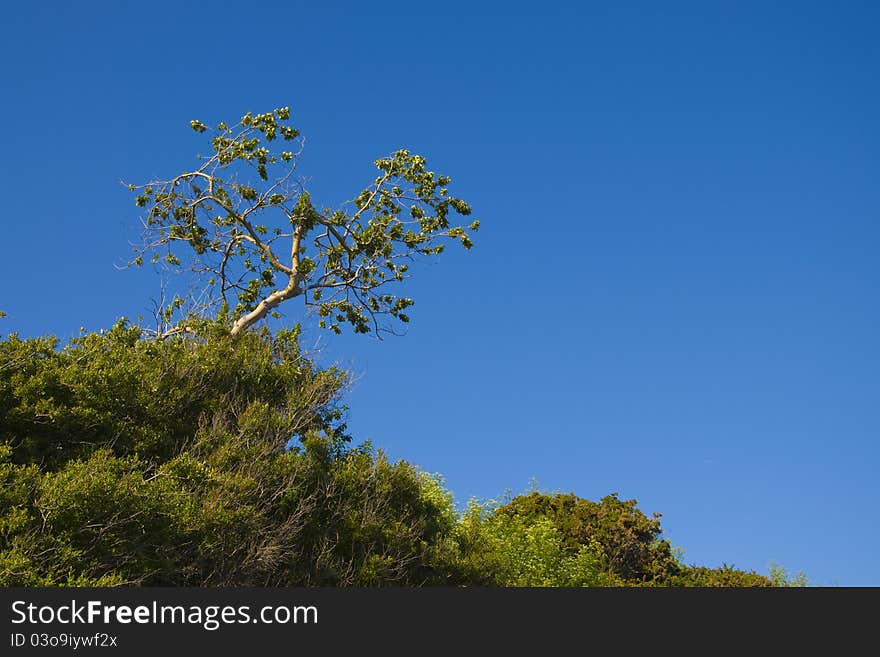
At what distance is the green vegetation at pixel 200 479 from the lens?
1486cm

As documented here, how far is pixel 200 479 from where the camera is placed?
56.9ft

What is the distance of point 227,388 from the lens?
2105cm

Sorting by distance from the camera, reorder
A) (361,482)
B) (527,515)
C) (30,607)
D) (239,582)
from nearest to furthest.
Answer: (30,607), (239,582), (361,482), (527,515)

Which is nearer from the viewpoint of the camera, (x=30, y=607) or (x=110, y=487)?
(x=30, y=607)

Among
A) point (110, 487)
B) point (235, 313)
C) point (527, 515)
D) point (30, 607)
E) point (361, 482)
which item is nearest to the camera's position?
point (30, 607)

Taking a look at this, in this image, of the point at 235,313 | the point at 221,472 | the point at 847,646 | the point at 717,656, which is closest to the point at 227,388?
the point at 221,472

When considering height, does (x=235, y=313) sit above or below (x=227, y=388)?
above

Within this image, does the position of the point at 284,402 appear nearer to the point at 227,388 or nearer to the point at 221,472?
the point at 227,388

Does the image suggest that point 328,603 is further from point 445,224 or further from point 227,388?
point 445,224

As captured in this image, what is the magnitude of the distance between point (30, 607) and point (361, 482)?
9.51 meters

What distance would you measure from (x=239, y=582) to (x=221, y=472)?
230 centimetres

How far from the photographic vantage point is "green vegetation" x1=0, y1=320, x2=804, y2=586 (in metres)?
14.9

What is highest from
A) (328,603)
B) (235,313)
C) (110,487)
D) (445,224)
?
(445,224)

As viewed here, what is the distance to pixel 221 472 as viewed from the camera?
18.4m
